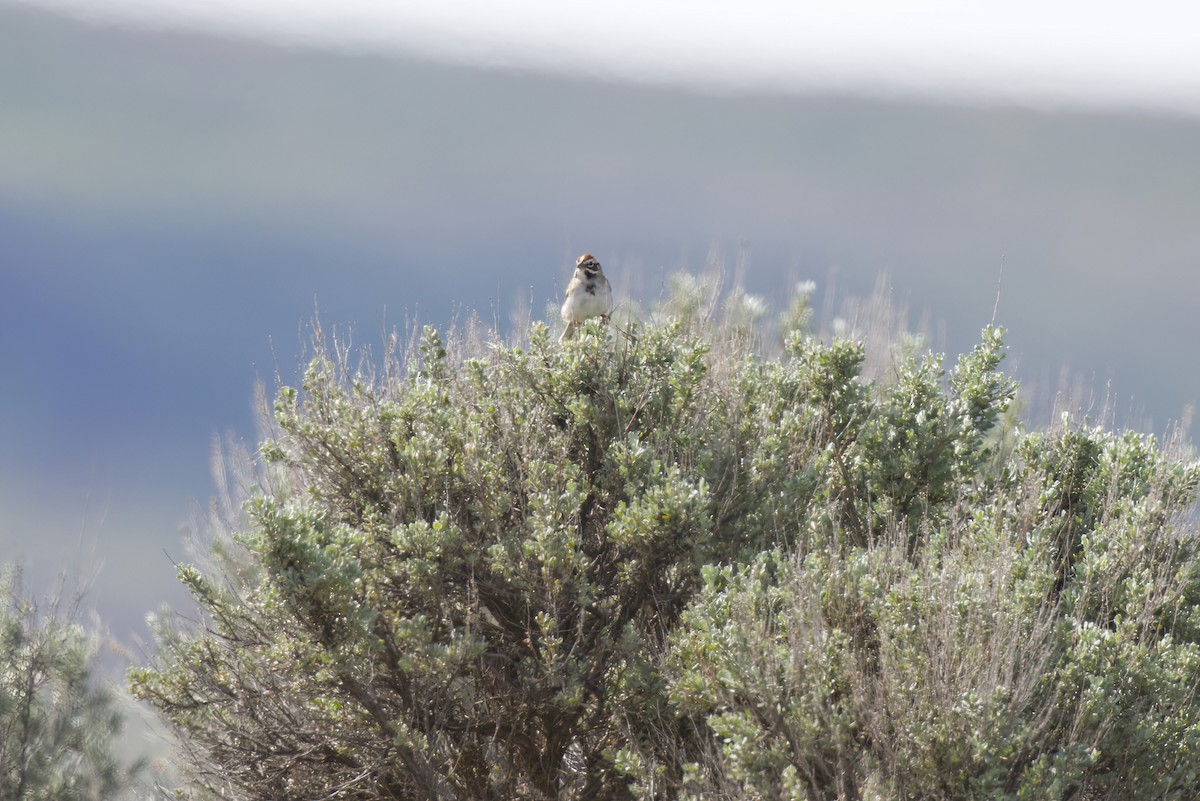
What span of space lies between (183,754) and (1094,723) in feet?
26.3

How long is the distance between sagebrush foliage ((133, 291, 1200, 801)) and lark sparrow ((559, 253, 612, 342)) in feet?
3.28

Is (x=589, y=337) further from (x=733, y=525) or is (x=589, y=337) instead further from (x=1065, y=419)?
(x=1065, y=419)

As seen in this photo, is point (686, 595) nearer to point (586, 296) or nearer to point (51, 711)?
point (586, 296)

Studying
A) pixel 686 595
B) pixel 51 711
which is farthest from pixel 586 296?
pixel 51 711

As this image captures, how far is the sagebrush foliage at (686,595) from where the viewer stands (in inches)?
283

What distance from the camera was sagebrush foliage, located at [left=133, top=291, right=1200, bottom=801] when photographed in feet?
23.6

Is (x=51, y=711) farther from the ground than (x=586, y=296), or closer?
closer

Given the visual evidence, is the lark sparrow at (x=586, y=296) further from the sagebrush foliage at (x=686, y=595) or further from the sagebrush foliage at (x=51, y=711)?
the sagebrush foliage at (x=51, y=711)

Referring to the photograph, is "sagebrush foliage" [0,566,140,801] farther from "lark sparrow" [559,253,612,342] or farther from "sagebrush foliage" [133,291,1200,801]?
"lark sparrow" [559,253,612,342]

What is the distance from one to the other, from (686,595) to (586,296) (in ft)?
10.9

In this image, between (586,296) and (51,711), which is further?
(51,711)

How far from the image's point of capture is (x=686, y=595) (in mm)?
8859

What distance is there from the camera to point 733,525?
9.11m

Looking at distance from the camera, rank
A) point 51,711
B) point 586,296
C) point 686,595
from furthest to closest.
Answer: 1. point 51,711
2. point 586,296
3. point 686,595
